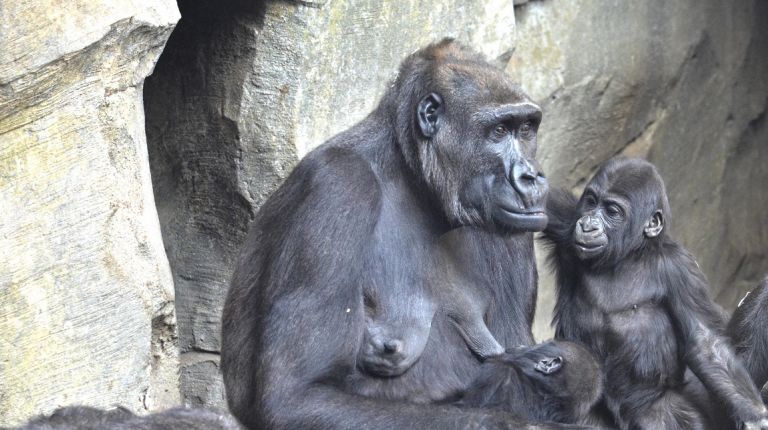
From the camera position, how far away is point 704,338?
5.26 m

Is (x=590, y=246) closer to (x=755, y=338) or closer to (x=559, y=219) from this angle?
(x=559, y=219)

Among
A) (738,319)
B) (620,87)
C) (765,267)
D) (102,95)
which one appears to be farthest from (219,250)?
(765,267)

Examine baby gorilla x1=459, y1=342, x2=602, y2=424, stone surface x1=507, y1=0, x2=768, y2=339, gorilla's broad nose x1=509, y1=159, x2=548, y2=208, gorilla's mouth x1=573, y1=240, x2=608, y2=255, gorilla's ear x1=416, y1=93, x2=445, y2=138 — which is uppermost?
stone surface x1=507, y1=0, x2=768, y2=339

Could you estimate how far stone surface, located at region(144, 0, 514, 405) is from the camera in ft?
18.1

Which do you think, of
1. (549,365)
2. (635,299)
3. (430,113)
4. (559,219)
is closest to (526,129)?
(430,113)

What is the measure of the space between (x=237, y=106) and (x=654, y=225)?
191 centimetres

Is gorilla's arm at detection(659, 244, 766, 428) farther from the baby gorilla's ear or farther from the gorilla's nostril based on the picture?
the gorilla's nostril

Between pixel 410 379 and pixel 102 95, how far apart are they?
5.02 feet

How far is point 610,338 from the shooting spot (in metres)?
5.48

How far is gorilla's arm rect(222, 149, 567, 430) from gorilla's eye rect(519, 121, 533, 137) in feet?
1.93

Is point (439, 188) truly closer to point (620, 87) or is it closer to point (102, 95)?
point (102, 95)

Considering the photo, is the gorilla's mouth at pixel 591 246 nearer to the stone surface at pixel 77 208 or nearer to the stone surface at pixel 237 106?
the stone surface at pixel 237 106

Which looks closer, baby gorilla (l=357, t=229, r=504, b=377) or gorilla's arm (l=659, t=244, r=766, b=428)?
baby gorilla (l=357, t=229, r=504, b=377)

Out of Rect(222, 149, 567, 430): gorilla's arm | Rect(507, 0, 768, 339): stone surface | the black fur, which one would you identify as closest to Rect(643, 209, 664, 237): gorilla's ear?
the black fur
